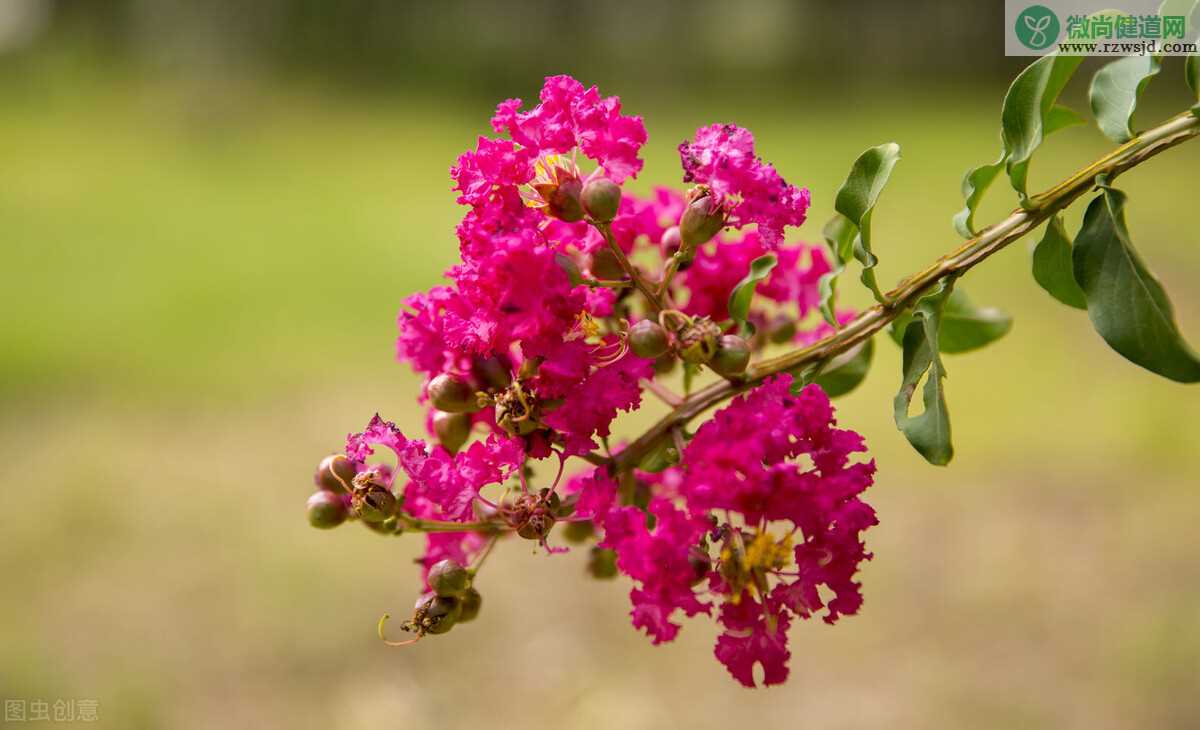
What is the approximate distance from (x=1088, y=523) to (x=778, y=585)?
1.55 metres

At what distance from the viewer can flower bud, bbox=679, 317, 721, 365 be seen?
49cm

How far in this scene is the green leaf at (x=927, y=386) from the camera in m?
Answer: 0.51

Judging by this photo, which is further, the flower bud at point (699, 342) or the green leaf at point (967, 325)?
the green leaf at point (967, 325)

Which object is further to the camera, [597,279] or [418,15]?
[418,15]

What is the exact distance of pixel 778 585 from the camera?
50 centimetres

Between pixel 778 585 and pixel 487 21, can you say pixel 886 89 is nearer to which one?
pixel 487 21

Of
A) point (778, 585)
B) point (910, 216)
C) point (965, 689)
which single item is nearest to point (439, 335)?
point (778, 585)

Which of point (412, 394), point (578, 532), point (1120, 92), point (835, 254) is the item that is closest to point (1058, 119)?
point (1120, 92)

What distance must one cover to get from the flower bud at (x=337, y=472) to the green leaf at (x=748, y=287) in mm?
219

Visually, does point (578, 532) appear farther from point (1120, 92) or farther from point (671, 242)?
point (1120, 92)

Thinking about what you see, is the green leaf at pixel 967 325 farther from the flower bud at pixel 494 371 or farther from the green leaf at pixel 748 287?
the flower bud at pixel 494 371

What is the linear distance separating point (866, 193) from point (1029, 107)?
10 centimetres

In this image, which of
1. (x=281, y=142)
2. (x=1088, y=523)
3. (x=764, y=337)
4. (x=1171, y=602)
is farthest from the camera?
(x=281, y=142)

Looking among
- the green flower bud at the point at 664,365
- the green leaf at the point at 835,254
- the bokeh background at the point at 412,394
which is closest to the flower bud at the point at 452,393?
the green flower bud at the point at 664,365
